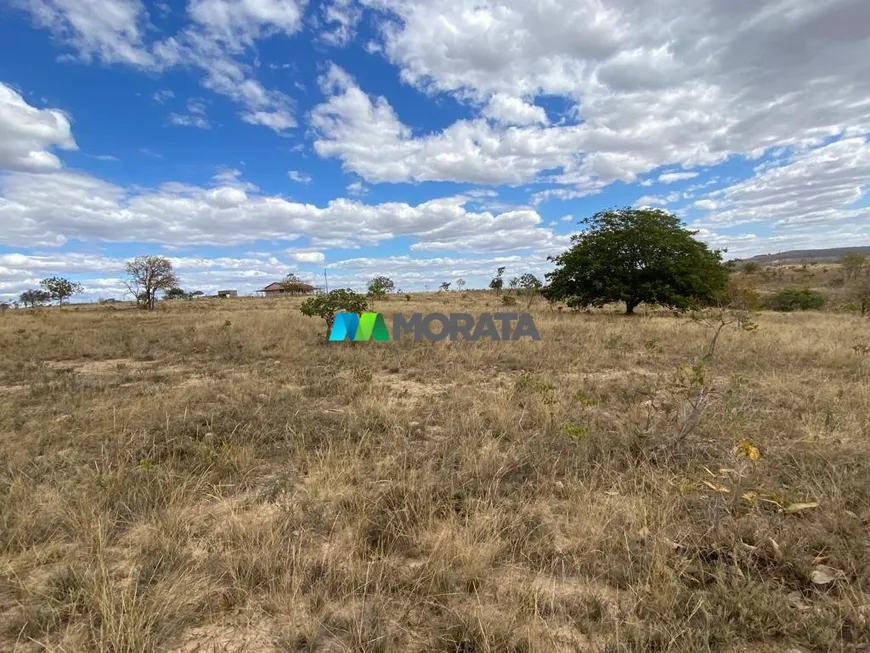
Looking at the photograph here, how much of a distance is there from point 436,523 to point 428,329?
10390 mm

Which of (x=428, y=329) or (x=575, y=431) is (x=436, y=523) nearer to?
(x=575, y=431)

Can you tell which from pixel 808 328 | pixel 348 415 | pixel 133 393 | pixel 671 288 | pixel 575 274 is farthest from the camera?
pixel 575 274

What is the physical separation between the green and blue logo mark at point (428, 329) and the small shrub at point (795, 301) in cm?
2238

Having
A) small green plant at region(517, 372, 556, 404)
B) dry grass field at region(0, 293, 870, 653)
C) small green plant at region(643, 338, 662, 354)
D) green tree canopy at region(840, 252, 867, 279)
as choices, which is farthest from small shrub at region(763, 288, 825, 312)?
small green plant at region(517, 372, 556, 404)

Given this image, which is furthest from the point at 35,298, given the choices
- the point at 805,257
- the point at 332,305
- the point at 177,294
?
the point at 805,257

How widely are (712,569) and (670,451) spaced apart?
1453 mm

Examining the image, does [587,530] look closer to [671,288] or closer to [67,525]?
[67,525]

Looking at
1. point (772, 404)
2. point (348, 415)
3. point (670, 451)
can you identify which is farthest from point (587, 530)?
point (772, 404)

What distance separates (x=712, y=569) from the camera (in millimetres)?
2178

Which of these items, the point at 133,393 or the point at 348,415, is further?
the point at 133,393

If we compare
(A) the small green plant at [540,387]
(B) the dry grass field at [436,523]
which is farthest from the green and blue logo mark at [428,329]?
(B) the dry grass field at [436,523]

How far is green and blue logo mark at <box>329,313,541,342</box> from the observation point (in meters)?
11.5

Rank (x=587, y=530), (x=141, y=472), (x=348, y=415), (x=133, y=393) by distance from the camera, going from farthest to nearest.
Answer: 1. (x=133, y=393)
2. (x=348, y=415)
3. (x=141, y=472)
4. (x=587, y=530)

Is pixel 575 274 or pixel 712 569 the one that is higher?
pixel 575 274
